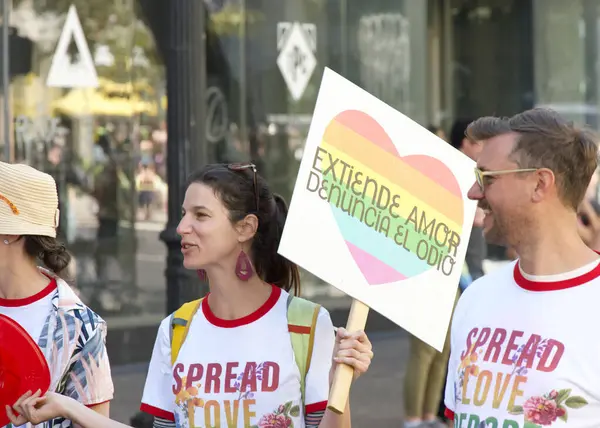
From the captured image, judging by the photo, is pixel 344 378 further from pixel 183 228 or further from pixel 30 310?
pixel 30 310

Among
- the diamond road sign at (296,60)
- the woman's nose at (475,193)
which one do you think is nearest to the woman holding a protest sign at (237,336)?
the woman's nose at (475,193)

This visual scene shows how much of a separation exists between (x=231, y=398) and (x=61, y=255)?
2.62 ft

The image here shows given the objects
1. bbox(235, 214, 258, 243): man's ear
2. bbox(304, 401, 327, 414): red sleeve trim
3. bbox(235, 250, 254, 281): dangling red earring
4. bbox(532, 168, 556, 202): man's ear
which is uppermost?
bbox(532, 168, 556, 202): man's ear

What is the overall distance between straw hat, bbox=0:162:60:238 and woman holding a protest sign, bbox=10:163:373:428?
0.44 metres

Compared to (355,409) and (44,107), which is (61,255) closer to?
(355,409)

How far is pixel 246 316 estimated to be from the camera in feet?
11.9

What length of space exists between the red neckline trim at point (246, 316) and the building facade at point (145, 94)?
569cm

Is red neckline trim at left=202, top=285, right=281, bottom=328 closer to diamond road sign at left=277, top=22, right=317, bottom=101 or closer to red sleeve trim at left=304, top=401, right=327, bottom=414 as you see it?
red sleeve trim at left=304, top=401, right=327, bottom=414

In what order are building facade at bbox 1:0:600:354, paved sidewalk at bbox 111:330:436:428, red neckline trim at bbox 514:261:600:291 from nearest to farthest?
red neckline trim at bbox 514:261:600:291 < paved sidewalk at bbox 111:330:436:428 < building facade at bbox 1:0:600:354

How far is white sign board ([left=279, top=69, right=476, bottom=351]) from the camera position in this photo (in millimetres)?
3166

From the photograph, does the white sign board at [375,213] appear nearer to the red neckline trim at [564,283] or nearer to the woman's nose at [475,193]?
the woman's nose at [475,193]

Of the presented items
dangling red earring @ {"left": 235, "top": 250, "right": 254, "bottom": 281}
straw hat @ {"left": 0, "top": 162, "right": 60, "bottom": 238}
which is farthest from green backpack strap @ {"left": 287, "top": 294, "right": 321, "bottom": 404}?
straw hat @ {"left": 0, "top": 162, "right": 60, "bottom": 238}

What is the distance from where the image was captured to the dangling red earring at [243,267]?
3703 mm

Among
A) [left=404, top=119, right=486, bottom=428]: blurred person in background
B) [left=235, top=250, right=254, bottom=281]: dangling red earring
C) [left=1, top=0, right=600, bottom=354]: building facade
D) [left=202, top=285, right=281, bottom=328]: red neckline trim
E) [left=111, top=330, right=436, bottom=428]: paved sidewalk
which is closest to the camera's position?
[left=202, top=285, right=281, bottom=328]: red neckline trim
